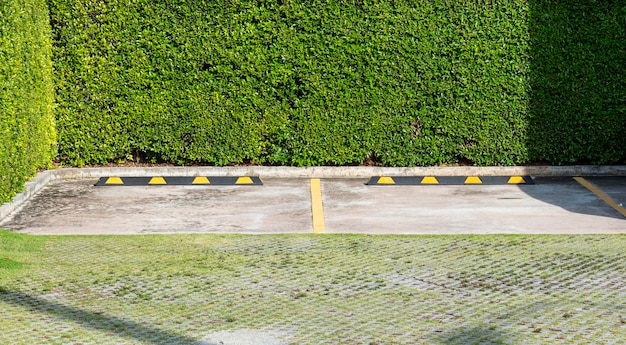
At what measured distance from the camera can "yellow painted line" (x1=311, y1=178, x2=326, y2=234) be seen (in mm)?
11197

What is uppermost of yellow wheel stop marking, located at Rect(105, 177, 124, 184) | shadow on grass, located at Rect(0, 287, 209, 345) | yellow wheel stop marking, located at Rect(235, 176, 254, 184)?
shadow on grass, located at Rect(0, 287, 209, 345)

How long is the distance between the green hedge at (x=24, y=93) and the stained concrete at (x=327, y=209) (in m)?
0.47

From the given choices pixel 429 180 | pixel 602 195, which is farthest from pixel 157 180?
pixel 602 195

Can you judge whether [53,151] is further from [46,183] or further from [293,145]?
[293,145]

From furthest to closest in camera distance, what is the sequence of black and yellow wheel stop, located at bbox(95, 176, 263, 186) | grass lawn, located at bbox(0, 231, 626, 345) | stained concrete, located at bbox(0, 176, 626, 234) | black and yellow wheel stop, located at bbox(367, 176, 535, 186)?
1. black and yellow wheel stop, located at bbox(367, 176, 535, 186)
2. black and yellow wheel stop, located at bbox(95, 176, 263, 186)
3. stained concrete, located at bbox(0, 176, 626, 234)
4. grass lawn, located at bbox(0, 231, 626, 345)

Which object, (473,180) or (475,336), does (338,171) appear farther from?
(475,336)

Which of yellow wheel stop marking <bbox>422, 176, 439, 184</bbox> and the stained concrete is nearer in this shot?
the stained concrete

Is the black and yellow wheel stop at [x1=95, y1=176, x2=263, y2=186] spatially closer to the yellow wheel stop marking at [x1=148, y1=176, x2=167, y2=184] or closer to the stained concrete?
the yellow wheel stop marking at [x1=148, y1=176, x2=167, y2=184]

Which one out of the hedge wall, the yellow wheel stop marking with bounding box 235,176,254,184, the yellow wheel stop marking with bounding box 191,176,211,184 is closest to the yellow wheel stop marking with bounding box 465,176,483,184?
the hedge wall

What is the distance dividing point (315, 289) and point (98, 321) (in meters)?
1.87

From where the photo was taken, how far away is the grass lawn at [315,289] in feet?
22.9

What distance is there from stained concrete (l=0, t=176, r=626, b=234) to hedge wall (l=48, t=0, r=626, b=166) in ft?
2.51

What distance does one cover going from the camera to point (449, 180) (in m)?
14.4

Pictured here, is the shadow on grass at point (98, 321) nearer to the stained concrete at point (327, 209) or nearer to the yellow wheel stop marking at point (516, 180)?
the stained concrete at point (327, 209)
